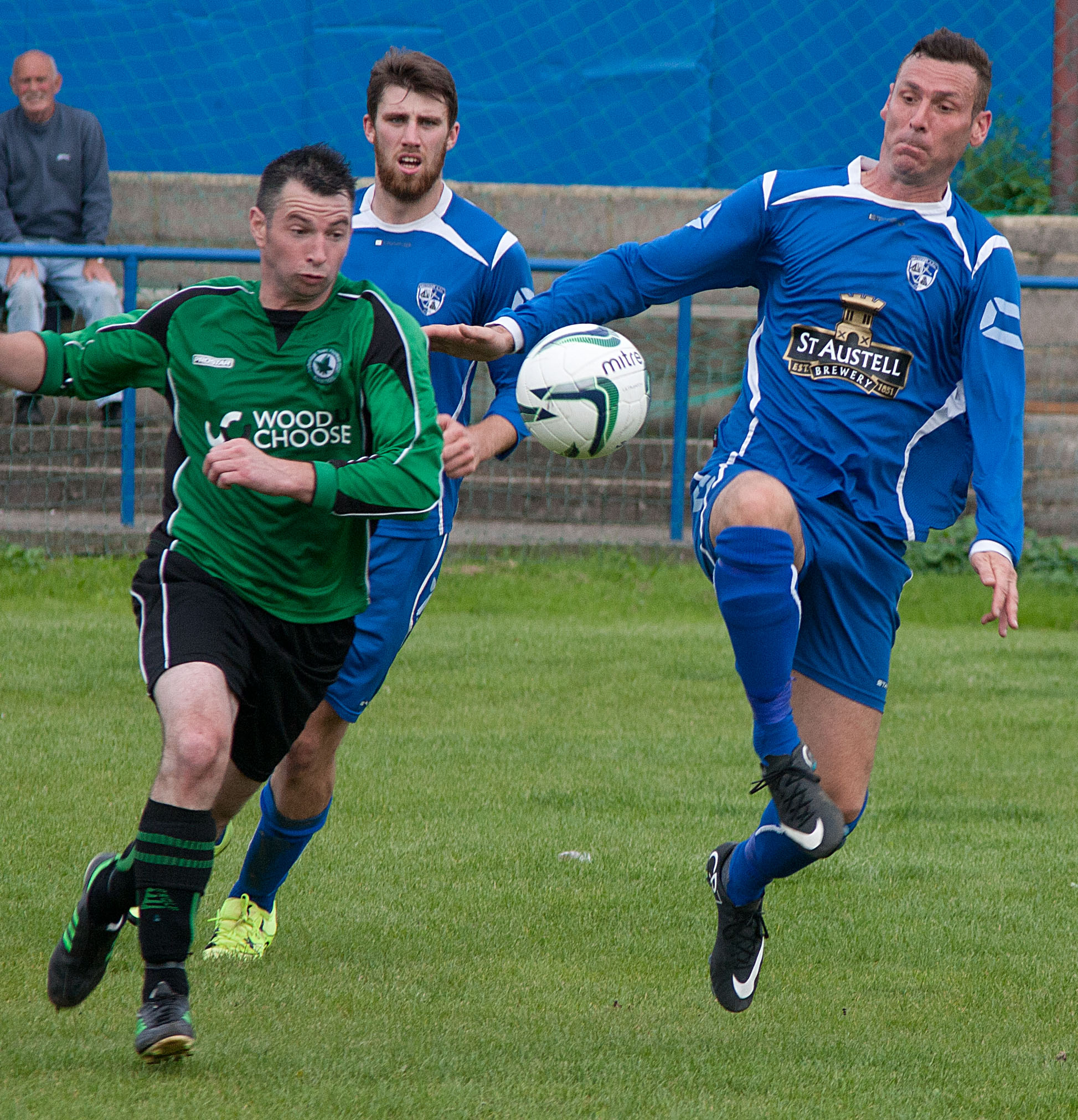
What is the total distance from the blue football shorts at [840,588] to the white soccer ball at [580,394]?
0.30m

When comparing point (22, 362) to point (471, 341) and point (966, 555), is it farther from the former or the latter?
point (966, 555)

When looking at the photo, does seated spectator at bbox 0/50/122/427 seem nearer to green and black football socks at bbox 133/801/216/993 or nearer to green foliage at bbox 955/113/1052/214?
green foliage at bbox 955/113/1052/214

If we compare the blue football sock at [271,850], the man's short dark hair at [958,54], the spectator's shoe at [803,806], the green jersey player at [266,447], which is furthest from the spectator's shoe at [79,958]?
the man's short dark hair at [958,54]

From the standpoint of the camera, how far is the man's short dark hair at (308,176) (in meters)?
3.89

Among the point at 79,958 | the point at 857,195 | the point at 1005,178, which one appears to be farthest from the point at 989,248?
the point at 1005,178

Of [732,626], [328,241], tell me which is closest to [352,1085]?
[732,626]

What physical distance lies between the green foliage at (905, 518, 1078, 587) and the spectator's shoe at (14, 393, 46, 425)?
6456mm

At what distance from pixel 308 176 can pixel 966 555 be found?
8.74m

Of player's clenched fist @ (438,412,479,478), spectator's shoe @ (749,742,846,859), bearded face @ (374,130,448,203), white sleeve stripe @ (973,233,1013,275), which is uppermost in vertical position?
bearded face @ (374,130,448,203)

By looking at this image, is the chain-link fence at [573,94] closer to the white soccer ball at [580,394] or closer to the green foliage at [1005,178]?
the green foliage at [1005,178]

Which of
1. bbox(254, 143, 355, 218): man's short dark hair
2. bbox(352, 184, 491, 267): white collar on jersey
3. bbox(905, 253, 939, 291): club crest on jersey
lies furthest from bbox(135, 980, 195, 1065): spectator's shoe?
bbox(905, 253, 939, 291): club crest on jersey

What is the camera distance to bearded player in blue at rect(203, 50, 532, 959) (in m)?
4.77

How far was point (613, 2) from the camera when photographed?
43.3 feet

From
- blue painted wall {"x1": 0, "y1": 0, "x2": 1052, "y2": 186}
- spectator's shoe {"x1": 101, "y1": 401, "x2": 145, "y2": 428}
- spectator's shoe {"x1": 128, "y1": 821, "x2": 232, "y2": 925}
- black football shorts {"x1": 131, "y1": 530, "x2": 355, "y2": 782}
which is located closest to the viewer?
black football shorts {"x1": 131, "y1": 530, "x2": 355, "y2": 782}
